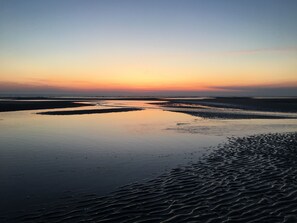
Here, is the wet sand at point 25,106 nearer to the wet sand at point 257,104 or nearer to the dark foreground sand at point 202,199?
the wet sand at point 257,104

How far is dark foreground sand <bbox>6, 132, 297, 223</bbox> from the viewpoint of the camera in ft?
24.3

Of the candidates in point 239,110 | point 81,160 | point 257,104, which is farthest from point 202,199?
point 257,104

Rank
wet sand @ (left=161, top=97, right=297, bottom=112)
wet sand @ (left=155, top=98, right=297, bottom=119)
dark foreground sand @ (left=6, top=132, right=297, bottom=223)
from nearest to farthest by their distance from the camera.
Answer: dark foreground sand @ (left=6, top=132, right=297, bottom=223), wet sand @ (left=155, top=98, right=297, bottom=119), wet sand @ (left=161, top=97, right=297, bottom=112)

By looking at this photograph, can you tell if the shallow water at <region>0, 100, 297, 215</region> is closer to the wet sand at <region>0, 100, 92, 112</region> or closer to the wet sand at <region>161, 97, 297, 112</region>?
the wet sand at <region>0, 100, 92, 112</region>

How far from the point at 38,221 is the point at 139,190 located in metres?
3.47

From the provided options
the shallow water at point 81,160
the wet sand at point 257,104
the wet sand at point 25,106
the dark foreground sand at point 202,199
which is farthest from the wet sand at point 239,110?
the dark foreground sand at point 202,199

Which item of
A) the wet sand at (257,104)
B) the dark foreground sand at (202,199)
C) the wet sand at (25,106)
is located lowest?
the wet sand at (257,104)

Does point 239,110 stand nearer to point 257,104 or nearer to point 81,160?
point 257,104

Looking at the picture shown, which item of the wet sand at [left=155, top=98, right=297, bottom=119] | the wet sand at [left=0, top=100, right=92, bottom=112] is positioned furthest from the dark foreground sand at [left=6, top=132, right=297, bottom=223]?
the wet sand at [left=0, top=100, right=92, bottom=112]

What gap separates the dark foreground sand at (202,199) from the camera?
7.40m

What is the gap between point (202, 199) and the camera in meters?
8.74

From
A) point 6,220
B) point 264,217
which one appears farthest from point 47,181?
point 264,217

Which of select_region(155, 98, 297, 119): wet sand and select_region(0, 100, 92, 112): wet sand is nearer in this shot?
select_region(155, 98, 297, 119): wet sand

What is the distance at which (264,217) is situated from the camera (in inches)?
290
